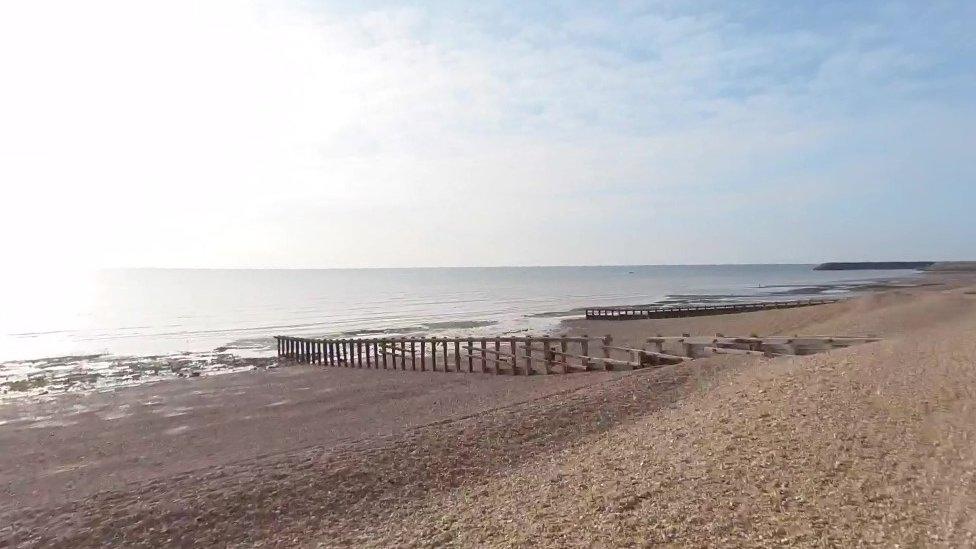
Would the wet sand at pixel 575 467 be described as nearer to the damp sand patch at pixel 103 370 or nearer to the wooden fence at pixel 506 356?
the wooden fence at pixel 506 356

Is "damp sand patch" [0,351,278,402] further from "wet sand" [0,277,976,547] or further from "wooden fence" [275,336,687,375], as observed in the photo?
"wet sand" [0,277,976,547]

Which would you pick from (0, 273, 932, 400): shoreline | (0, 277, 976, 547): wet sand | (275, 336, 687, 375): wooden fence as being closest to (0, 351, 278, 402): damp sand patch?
(0, 273, 932, 400): shoreline

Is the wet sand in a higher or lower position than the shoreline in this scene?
higher

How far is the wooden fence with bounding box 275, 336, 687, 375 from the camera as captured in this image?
779 inches

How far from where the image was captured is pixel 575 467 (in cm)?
907

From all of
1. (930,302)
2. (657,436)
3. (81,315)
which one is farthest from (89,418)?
(81,315)

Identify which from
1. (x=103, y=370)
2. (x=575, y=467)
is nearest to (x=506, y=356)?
(x=575, y=467)

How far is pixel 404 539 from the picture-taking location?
744 cm

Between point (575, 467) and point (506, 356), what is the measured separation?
1602cm

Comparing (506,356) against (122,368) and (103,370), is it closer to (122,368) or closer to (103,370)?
(122,368)

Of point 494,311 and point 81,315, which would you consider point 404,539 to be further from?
point 81,315

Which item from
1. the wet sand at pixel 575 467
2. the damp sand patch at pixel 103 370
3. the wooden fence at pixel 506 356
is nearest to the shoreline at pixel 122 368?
the damp sand patch at pixel 103 370

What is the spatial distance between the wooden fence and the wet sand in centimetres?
286

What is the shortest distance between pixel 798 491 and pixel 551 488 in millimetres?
2898
